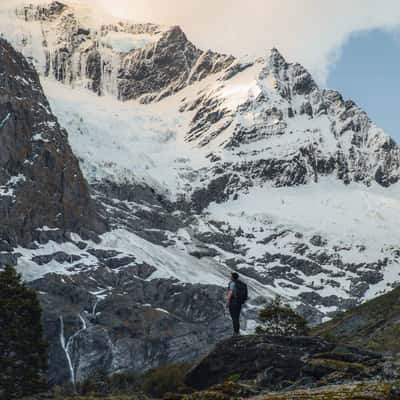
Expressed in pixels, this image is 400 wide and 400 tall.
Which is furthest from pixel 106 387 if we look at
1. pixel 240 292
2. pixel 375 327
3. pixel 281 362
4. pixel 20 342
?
pixel 281 362

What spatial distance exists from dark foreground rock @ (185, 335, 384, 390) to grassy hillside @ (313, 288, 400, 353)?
7.86 metres

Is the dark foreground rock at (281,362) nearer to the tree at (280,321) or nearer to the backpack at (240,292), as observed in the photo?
the backpack at (240,292)

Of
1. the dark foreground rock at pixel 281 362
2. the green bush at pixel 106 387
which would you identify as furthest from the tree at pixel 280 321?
the dark foreground rock at pixel 281 362

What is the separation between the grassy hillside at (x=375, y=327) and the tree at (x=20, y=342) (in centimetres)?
1721

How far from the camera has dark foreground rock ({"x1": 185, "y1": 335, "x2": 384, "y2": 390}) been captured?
3378 cm


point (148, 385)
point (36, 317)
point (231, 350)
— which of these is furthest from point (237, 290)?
point (148, 385)

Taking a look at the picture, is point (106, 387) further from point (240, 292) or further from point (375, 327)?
point (240, 292)

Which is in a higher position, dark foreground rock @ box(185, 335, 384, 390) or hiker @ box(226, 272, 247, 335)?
hiker @ box(226, 272, 247, 335)

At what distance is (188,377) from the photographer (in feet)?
127

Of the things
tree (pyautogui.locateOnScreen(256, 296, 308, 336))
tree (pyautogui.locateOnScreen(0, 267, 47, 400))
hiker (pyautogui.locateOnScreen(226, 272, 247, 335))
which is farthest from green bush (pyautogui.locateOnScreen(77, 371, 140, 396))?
tree (pyautogui.locateOnScreen(256, 296, 308, 336))

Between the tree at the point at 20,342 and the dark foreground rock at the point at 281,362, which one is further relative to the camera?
the tree at the point at 20,342

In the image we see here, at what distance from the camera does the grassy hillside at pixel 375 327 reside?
4756cm

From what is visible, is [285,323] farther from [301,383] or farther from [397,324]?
[301,383]

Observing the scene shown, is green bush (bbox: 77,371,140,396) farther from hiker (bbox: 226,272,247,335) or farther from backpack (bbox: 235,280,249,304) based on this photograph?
backpack (bbox: 235,280,249,304)
